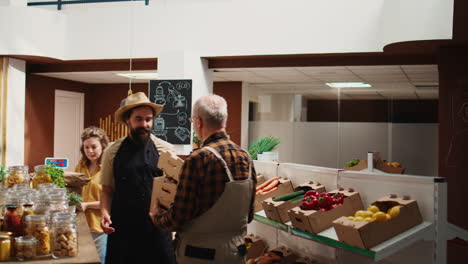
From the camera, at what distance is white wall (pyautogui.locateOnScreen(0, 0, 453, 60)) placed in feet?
19.7

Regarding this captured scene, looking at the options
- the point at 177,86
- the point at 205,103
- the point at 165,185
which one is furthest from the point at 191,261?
the point at 177,86

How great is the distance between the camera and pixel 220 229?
2.54 metres

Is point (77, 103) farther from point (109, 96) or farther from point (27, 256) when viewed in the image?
point (27, 256)

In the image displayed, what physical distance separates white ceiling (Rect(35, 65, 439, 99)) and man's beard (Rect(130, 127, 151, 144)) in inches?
187

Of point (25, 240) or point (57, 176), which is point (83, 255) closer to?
point (25, 240)

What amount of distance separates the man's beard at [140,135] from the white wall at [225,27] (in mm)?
3695

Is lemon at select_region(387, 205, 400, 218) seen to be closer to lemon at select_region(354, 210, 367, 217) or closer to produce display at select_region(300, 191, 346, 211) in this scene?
lemon at select_region(354, 210, 367, 217)

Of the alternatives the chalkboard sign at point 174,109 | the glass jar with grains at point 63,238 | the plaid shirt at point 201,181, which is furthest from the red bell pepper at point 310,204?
the chalkboard sign at point 174,109

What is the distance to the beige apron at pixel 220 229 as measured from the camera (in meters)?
2.52

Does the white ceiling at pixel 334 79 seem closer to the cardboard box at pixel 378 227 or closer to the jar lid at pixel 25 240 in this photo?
the cardboard box at pixel 378 227

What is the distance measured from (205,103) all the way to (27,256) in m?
1.05

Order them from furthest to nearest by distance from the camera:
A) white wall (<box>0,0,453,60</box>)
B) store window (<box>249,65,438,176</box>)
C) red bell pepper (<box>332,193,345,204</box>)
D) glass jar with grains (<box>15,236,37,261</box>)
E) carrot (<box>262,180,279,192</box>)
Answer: store window (<box>249,65,438,176</box>)
white wall (<box>0,0,453,60</box>)
carrot (<box>262,180,279,192</box>)
red bell pepper (<box>332,193,345,204</box>)
glass jar with grains (<box>15,236,37,261</box>)

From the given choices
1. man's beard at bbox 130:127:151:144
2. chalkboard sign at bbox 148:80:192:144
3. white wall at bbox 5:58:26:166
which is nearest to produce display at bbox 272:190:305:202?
man's beard at bbox 130:127:151:144

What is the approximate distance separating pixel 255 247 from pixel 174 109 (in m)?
3.86
